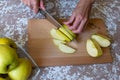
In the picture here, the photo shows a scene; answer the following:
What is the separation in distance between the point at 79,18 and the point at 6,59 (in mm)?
313

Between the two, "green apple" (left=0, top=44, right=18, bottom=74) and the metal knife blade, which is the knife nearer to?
the metal knife blade

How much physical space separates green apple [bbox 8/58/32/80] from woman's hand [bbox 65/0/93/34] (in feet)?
0.71

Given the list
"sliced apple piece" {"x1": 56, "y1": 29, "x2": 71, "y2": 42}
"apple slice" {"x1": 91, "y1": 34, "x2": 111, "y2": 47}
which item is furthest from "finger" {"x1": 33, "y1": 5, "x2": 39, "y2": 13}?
"apple slice" {"x1": 91, "y1": 34, "x2": 111, "y2": 47}

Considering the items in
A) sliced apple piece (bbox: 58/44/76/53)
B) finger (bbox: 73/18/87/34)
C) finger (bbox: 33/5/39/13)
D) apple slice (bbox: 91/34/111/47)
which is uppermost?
finger (bbox: 33/5/39/13)

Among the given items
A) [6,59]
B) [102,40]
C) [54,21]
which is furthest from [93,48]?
[6,59]

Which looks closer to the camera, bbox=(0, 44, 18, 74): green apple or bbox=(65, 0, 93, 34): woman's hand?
bbox=(0, 44, 18, 74): green apple

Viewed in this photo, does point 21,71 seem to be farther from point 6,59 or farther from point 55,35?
point 55,35

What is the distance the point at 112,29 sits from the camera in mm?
836

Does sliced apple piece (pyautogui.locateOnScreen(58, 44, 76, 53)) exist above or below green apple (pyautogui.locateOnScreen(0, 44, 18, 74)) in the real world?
below

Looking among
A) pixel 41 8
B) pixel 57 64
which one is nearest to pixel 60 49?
pixel 57 64

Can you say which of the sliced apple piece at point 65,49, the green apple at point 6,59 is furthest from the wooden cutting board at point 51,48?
the green apple at point 6,59

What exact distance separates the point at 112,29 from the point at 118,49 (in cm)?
9

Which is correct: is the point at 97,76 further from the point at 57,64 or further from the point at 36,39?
the point at 36,39

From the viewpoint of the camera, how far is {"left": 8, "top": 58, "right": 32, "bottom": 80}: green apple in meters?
0.60
